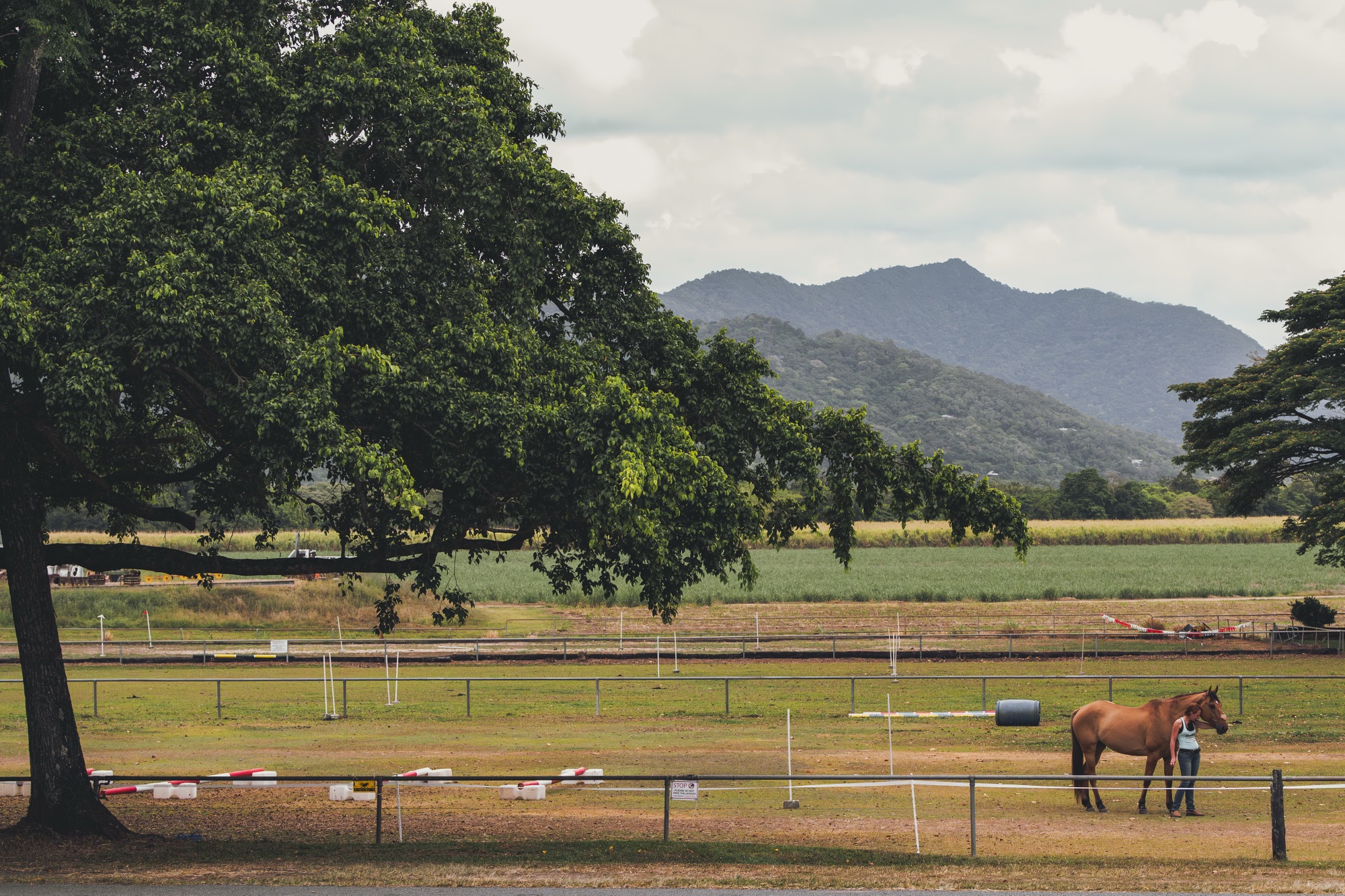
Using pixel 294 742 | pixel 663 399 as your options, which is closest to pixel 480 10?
pixel 663 399

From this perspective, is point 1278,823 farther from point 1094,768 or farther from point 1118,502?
point 1118,502

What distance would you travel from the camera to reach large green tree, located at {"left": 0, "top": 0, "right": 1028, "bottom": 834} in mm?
13711

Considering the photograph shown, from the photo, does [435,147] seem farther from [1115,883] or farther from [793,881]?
[1115,883]

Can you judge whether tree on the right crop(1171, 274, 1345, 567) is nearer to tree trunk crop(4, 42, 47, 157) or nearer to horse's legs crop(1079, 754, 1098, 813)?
horse's legs crop(1079, 754, 1098, 813)

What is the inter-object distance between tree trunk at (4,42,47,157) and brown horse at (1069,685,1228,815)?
16753 mm

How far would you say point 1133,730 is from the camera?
59.8ft

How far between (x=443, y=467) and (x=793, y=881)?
21.6ft

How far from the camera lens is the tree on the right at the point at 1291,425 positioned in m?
41.6

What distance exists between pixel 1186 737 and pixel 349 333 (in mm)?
13168

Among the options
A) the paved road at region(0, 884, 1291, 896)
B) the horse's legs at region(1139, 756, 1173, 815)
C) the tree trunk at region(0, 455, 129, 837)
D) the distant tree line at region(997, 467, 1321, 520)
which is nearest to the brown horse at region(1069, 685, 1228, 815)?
the horse's legs at region(1139, 756, 1173, 815)

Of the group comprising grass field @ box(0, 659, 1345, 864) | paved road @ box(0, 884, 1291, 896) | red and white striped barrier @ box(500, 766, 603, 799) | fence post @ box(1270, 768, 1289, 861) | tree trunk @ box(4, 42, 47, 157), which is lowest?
grass field @ box(0, 659, 1345, 864)

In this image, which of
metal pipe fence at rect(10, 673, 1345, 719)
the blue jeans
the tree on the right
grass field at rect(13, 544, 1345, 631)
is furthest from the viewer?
grass field at rect(13, 544, 1345, 631)

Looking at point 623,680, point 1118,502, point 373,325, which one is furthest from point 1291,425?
point 1118,502

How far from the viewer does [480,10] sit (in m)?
18.5
